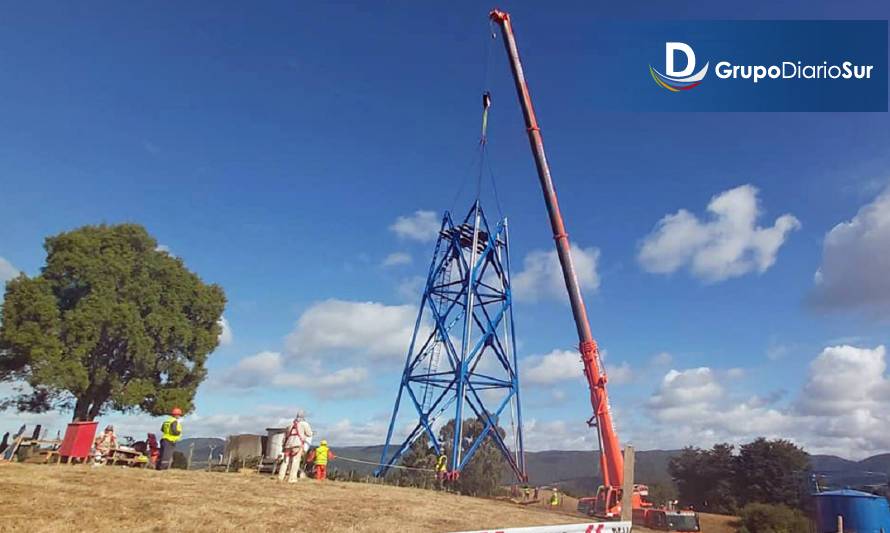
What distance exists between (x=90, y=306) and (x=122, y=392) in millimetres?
4473

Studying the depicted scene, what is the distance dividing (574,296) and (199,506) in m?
15.7

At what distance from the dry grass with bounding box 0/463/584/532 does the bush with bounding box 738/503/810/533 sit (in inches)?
518

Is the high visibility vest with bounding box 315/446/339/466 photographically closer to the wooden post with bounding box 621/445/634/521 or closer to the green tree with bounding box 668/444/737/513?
the wooden post with bounding box 621/445/634/521

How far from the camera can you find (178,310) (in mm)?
29766

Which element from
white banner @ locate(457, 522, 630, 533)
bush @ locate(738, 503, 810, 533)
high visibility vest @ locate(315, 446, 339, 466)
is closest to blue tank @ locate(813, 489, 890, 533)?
bush @ locate(738, 503, 810, 533)

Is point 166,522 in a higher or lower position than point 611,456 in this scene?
lower

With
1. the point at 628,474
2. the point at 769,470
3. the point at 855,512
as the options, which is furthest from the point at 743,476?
the point at 628,474

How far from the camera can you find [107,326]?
1049 inches

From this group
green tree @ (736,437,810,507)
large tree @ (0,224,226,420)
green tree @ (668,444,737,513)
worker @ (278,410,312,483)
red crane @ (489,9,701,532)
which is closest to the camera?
worker @ (278,410,312,483)

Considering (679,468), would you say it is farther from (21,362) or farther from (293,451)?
(21,362)

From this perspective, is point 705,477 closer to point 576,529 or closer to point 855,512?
point 855,512

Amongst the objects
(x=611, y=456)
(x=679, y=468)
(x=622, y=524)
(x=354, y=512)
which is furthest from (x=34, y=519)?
(x=679, y=468)

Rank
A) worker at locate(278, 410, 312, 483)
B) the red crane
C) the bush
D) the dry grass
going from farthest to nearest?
1. the bush
2. the red crane
3. worker at locate(278, 410, 312, 483)
4. the dry grass

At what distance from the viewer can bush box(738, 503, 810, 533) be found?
2286 centimetres
